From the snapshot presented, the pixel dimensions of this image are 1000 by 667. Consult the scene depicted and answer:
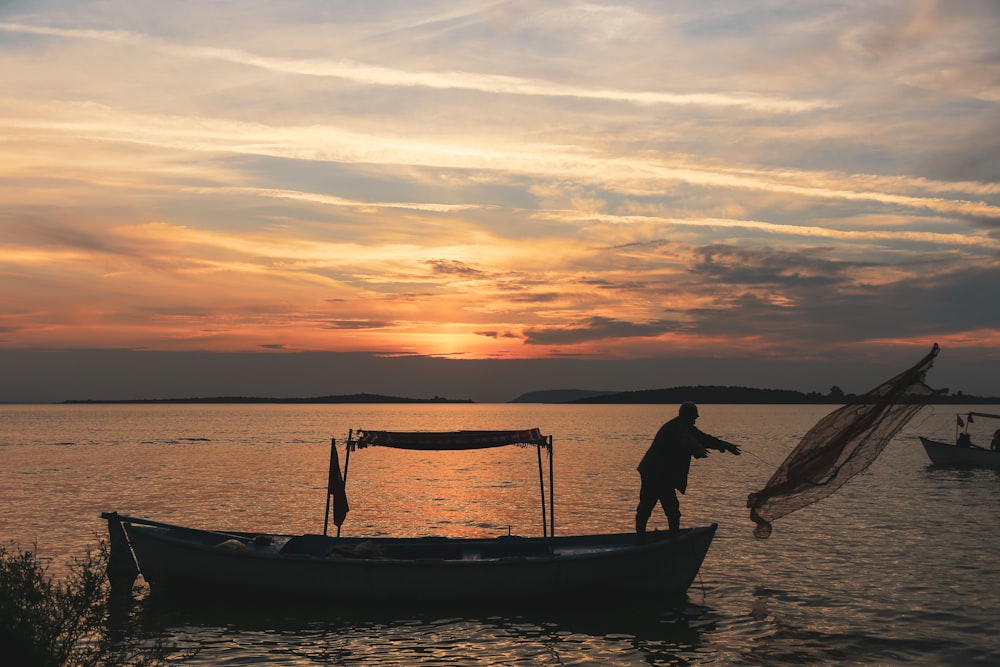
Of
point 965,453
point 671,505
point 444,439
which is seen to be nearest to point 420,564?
point 444,439

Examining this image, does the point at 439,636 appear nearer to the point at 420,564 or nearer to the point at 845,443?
the point at 420,564

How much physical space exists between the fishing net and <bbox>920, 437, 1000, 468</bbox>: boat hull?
1686 inches

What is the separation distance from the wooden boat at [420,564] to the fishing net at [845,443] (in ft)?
6.59

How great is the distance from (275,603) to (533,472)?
4701 cm

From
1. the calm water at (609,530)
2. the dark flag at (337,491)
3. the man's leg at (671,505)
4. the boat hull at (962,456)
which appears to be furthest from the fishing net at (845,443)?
the boat hull at (962,456)

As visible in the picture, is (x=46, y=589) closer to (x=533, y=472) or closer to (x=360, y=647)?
(x=360, y=647)

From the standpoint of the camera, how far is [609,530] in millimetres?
32312

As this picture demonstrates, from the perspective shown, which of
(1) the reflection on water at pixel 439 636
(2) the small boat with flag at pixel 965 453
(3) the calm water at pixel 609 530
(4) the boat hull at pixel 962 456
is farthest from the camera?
(2) the small boat with flag at pixel 965 453

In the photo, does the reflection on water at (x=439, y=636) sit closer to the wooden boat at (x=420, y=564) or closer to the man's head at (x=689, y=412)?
the wooden boat at (x=420, y=564)

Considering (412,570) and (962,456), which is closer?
(412,570)

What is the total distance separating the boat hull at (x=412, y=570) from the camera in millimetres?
17750

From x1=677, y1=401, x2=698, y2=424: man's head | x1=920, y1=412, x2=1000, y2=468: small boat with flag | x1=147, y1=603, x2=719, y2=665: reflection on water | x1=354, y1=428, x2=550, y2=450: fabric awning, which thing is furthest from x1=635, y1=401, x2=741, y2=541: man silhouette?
x1=920, y1=412, x2=1000, y2=468: small boat with flag

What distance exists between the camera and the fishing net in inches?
648

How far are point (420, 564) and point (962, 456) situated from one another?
52929 mm
